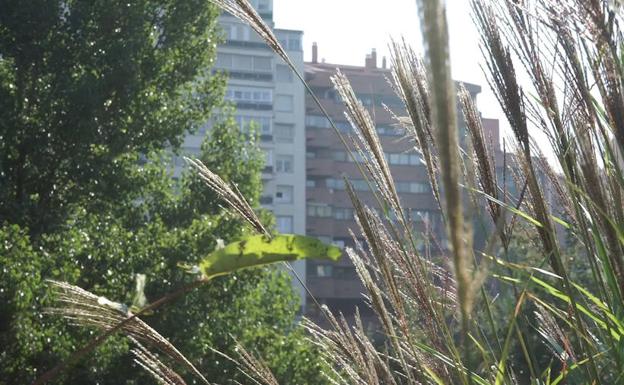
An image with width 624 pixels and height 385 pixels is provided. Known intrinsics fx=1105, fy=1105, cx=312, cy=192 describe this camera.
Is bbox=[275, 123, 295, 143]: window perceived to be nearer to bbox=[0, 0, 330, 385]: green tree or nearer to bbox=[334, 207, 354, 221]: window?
bbox=[334, 207, 354, 221]: window

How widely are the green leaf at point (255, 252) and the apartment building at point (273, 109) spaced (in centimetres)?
5217

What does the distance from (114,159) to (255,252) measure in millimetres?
12809

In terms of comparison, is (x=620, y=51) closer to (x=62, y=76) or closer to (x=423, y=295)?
(x=423, y=295)

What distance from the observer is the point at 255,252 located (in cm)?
92

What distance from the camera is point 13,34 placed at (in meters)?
13.3

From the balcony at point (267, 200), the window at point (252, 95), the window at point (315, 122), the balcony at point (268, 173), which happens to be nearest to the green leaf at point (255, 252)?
the balcony at point (267, 200)

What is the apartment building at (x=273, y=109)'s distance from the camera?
178ft

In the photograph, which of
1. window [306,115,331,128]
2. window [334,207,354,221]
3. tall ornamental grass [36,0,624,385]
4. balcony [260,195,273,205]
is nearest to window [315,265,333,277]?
window [334,207,354,221]

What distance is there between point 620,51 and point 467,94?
355mm

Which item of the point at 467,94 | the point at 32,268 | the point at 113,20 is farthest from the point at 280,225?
the point at 467,94

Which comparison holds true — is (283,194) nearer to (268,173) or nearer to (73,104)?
(268,173)

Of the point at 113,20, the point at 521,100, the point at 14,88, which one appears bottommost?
the point at 521,100

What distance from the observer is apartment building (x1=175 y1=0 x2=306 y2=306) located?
54.2 m

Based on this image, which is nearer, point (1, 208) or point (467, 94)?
point (467, 94)
